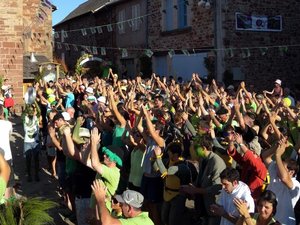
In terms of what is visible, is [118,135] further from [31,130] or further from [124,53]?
[124,53]

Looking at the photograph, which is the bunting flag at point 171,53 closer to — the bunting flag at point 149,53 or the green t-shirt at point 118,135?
the bunting flag at point 149,53

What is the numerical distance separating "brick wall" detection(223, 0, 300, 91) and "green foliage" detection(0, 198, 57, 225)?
17.2m

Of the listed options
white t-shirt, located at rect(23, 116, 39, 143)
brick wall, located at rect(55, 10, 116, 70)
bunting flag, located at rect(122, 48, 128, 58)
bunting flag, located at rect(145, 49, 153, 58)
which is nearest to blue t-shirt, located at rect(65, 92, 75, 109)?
white t-shirt, located at rect(23, 116, 39, 143)

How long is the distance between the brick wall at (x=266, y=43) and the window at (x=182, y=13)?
293 centimetres

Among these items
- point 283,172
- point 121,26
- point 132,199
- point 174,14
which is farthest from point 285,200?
point 121,26

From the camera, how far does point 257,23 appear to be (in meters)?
21.1

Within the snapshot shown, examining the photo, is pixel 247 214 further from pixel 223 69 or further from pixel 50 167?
pixel 223 69

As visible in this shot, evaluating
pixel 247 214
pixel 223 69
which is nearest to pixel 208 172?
pixel 247 214

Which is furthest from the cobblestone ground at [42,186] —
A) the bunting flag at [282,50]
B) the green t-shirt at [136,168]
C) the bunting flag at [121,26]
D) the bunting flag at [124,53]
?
the bunting flag at [121,26]

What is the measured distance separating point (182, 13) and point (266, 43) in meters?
4.21

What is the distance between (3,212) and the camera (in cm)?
395

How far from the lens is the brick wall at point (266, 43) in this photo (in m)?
20.6

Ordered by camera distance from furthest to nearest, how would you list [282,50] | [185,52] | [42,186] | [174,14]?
[174,14]
[185,52]
[282,50]
[42,186]

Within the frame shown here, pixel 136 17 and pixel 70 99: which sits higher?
pixel 136 17
